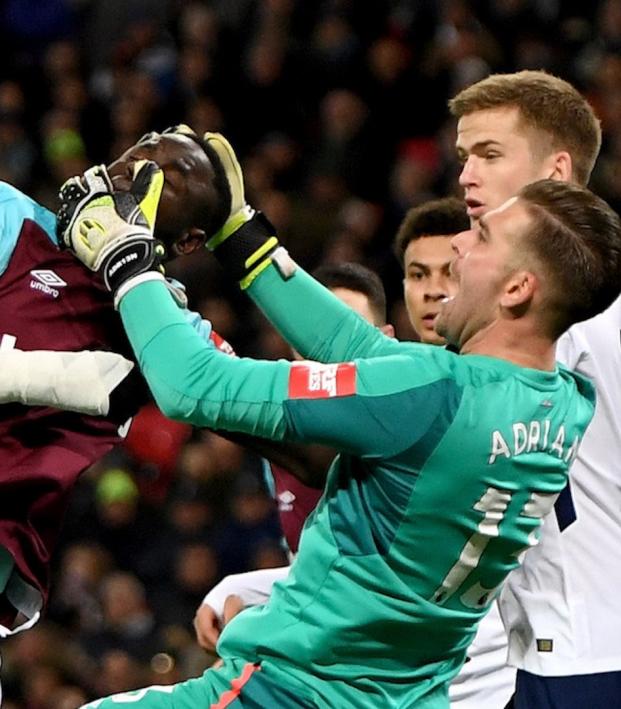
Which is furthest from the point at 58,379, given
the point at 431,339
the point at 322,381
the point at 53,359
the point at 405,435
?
the point at 431,339

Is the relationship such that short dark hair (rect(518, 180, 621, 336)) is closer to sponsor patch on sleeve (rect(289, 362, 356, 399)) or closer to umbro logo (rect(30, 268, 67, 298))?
sponsor patch on sleeve (rect(289, 362, 356, 399))

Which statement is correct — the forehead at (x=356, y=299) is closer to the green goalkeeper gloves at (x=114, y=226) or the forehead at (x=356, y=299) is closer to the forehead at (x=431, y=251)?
the forehead at (x=431, y=251)

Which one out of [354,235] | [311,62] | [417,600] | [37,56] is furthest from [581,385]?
[37,56]

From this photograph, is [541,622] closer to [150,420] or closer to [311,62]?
[150,420]

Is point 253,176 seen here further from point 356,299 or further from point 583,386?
point 583,386

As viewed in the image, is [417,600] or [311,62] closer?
[417,600]

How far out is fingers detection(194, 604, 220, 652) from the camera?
4.31 m

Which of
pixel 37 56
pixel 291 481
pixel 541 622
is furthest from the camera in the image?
pixel 37 56

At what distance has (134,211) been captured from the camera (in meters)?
2.96

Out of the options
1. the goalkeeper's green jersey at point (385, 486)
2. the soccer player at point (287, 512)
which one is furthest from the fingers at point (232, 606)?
the goalkeeper's green jersey at point (385, 486)

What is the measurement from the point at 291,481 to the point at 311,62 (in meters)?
4.80

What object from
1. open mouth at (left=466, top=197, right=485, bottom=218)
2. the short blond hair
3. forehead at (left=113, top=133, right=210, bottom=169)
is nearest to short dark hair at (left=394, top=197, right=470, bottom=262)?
the short blond hair

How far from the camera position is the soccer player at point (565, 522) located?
11.6 ft

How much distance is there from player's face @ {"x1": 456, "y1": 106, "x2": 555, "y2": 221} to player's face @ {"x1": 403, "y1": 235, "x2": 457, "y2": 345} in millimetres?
795
